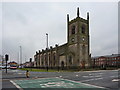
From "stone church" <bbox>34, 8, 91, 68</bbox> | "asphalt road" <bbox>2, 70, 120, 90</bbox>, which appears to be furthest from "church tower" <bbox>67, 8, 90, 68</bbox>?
"asphalt road" <bbox>2, 70, 120, 90</bbox>

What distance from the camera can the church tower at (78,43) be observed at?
48625 millimetres

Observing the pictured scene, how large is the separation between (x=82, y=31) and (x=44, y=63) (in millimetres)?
36469

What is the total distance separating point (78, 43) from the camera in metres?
49.4

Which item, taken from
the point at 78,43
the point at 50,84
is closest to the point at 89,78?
the point at 50,84

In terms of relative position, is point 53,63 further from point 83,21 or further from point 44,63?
point 83,21

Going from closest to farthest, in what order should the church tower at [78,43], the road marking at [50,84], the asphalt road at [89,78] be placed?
the road marking at [50,84], the asphalt road at [89,78], the church tower at [78,43]

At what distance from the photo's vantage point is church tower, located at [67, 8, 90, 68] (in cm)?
4862

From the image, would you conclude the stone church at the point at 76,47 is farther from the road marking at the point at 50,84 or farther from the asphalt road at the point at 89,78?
the road marking at the point at 50,84

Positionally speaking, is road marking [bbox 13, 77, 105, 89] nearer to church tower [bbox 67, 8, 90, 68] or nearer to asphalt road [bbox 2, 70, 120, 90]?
asphalt road [bbox 2, 70, 120, 90]

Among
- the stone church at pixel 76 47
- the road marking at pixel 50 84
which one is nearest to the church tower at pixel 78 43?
the stone church at pixel 76 47

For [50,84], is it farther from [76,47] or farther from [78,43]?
[78,43]

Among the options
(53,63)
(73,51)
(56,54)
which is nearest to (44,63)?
(53,63)

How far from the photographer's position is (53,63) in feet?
211

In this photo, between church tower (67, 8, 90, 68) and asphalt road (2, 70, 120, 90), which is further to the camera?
church tower (67, 8, 90, 68)
